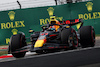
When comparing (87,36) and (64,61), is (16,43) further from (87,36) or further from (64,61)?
(64,61)

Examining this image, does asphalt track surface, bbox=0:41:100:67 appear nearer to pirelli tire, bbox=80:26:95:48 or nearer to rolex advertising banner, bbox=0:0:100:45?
pirelli tire, bbox=80:26:95:48

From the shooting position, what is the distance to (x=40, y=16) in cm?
1455

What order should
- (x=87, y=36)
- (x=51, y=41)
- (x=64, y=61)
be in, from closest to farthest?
(x=64, y=61) → (x=51, y=41) → (x=87, y=36)

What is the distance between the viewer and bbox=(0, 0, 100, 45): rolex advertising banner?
46.3 feet

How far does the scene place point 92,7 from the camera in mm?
14141

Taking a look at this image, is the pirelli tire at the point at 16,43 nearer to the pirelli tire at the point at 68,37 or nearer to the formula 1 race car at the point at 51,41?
the formula 1 race car at the point at 51,41

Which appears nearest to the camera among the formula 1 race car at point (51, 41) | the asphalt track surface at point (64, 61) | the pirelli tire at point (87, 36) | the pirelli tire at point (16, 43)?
the asphalt track surface at point (64, 61)

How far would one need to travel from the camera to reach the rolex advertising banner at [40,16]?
14.1 meters

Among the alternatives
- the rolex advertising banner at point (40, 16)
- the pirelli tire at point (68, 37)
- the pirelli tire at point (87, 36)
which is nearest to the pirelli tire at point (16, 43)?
the pirelli tire at point (68, 37)

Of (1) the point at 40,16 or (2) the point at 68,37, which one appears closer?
(2) the point at 68,37

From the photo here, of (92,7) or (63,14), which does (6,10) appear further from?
(92,7)

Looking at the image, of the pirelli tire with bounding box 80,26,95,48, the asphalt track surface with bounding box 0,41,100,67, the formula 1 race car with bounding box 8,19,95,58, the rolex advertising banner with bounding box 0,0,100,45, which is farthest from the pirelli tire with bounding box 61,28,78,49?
the rolex advertising banner with bounding box 0,0,100,45

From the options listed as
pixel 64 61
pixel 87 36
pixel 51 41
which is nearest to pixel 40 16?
pixel 87 36

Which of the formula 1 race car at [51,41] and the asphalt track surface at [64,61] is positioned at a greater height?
the formula 1 race car at [51,41]
